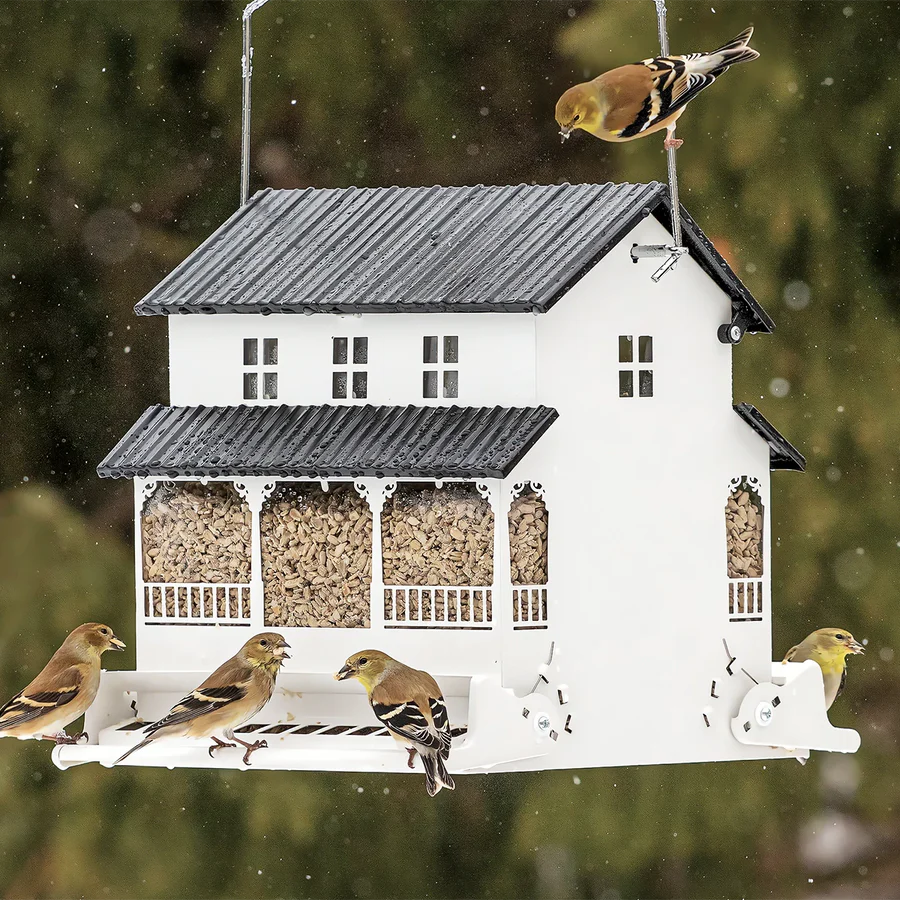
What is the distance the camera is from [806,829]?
27.3 feet

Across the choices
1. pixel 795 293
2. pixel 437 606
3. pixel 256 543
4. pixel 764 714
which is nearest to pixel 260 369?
pixel 256 543

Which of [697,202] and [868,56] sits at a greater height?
[868,56]

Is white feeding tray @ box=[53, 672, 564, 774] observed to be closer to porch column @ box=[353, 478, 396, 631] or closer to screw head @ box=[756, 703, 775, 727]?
porch column @ box=[353, 478, 396, 631]

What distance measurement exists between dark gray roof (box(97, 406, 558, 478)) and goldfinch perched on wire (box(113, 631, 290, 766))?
1.48 ft

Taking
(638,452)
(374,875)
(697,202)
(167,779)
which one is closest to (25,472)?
(167,779)

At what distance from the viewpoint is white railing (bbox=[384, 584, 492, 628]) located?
4371 millimetres

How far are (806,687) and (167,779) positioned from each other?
4.52 metres

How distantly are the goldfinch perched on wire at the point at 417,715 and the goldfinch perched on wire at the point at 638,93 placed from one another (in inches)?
53.0

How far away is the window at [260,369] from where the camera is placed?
4703 millimetres

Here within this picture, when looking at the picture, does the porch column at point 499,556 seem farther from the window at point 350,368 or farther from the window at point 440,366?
the window at point 350,368

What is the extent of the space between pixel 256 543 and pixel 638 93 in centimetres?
152

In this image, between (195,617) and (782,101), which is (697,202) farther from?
(195,617)

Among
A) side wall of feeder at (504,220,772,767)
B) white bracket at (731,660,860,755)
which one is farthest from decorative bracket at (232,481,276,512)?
white bracket at (731,660,860,755)

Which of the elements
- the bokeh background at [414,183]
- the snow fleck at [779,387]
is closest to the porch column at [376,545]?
the bokeh background at [414,183]
